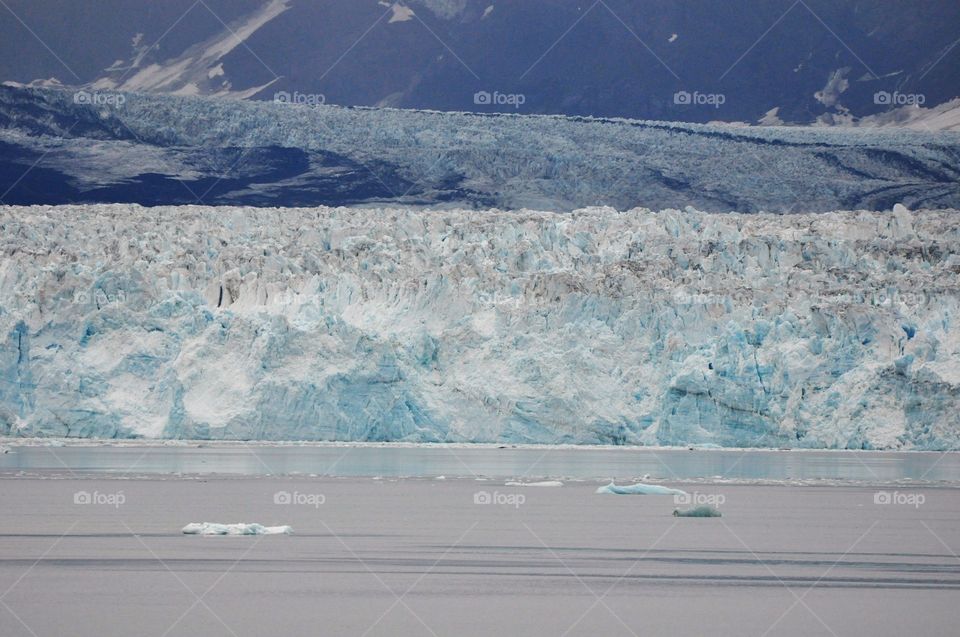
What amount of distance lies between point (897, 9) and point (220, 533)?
63.1 metres

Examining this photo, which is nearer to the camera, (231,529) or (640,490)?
(231,529)

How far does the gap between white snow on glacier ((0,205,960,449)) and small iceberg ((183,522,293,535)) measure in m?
9.57

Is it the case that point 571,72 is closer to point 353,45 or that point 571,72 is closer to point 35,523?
point 353,45

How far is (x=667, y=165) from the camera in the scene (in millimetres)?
43125

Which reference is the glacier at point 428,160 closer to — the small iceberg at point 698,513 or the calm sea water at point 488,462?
the calm sea water at point 488,462

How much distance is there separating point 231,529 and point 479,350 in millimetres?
10886

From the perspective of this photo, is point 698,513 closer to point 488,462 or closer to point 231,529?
point 231,529

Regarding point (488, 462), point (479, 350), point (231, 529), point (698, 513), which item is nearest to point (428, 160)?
point (479, 350)

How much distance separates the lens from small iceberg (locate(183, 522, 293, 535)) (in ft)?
33.2

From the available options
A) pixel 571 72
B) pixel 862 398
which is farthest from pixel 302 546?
pixel 571 72

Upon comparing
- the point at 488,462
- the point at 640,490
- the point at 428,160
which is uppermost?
the point at 428,160

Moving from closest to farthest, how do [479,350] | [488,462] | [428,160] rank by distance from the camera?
1. [488,462]
2. [479,350]
3. [428,160]

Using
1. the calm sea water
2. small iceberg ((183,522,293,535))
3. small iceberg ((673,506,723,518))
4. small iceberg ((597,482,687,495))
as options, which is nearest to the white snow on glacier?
the calm sea water

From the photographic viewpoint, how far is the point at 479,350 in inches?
825
